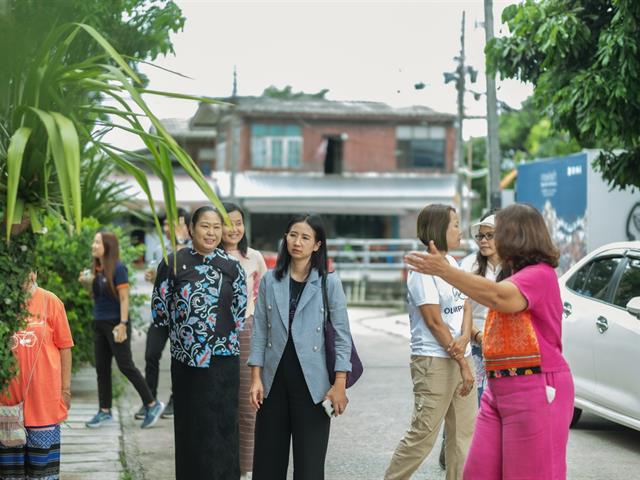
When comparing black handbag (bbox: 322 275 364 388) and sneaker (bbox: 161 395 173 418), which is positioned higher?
black handbag (bbox: 322 275 364 388)

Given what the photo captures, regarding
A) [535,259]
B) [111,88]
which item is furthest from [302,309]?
[111,88]

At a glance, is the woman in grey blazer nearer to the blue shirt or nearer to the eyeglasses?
the eyeglasses

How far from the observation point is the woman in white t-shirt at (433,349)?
6.39 m

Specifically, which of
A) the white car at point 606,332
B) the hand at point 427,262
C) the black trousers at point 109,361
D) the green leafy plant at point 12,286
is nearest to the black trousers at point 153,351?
the black trousers at point 109,361

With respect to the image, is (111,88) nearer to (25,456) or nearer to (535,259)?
(535,259)

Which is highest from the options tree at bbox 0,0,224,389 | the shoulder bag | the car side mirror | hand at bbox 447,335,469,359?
tree at bbox 0,0,224,389

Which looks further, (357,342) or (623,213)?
(357,342)

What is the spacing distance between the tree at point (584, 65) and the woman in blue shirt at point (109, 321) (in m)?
4.91

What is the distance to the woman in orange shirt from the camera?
222 inches

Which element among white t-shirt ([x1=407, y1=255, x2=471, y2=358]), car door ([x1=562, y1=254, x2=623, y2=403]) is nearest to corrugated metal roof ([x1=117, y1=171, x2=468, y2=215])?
car door ([x1=562, y1=254, x2=623, y2=403])

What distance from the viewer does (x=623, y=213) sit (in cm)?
1625

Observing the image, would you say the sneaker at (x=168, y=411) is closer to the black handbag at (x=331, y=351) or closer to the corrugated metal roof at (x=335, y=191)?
the black handbag at (x=331, y=351)

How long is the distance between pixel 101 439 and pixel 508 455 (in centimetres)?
516

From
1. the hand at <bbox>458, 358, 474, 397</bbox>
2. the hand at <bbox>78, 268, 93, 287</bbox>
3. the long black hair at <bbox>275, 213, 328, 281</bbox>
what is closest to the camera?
the long black hair at <bbox>275, 213, 328, 281</bbox>
